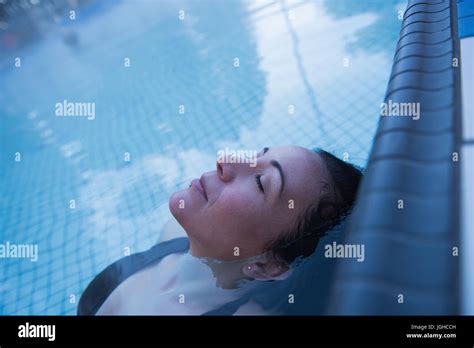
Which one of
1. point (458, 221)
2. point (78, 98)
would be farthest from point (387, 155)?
point (78, 98)

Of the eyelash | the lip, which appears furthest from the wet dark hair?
the lip

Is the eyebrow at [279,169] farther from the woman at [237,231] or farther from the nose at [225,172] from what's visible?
the nose at [225,172]

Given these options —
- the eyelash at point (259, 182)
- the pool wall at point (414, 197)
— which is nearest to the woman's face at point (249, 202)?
the eyelash at point (259, 182)

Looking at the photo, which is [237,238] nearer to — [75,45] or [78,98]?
[78,98]

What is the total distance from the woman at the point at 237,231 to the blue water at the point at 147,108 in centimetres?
6

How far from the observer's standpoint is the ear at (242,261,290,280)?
1.50m

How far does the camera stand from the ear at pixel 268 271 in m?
1.50

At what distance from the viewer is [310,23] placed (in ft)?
5.42

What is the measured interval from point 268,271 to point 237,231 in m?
0.14

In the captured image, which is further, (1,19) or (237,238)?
(1,19)

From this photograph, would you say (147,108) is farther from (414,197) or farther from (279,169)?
(414,197)

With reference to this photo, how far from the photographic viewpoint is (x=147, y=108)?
1.70 metres

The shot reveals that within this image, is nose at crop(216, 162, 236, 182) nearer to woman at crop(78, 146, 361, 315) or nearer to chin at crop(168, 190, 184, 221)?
woman at crop(78, 146, 361, 315)
